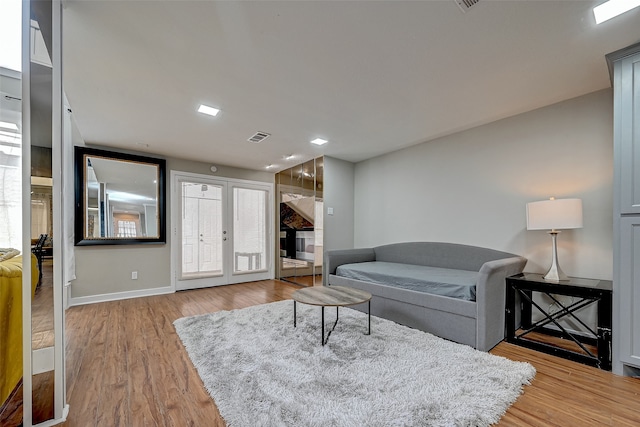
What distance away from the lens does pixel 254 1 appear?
146 centimetres

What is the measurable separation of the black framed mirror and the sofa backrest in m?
3.62

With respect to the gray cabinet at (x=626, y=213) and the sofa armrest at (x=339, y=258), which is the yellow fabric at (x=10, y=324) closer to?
the sofa armrest at (x=339, y=258)

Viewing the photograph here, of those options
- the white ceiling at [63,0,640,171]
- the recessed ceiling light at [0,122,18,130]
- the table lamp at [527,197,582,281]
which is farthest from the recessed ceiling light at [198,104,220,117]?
the table lamp at [527,197,582,281]

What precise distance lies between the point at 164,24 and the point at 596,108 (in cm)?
356

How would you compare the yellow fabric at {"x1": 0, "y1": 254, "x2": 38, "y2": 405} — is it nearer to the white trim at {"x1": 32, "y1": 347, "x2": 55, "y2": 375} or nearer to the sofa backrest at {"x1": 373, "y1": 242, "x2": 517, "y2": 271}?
the white trim at {"x1": 32, "y1": 347, "x2": 55, "y2": 375}

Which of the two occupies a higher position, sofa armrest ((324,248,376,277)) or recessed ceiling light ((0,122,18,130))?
recessed ceiling light ((0,122,18,130))

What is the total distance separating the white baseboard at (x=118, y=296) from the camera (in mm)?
3715

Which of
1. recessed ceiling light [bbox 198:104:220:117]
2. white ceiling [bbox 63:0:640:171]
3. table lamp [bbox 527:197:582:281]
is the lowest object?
table lamp [bbox 527:197:582:281]

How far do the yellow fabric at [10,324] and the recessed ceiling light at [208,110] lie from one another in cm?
190

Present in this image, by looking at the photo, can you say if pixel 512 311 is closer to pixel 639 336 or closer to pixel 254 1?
pixel 639 336

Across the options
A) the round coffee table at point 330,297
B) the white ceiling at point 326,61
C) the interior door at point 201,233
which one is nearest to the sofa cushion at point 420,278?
the round coffee table at point 330,297

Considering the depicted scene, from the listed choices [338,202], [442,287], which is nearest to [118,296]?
[338,202]

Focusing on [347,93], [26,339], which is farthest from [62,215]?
[347,93]

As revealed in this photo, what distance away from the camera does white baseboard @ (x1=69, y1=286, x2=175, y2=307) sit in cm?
371
